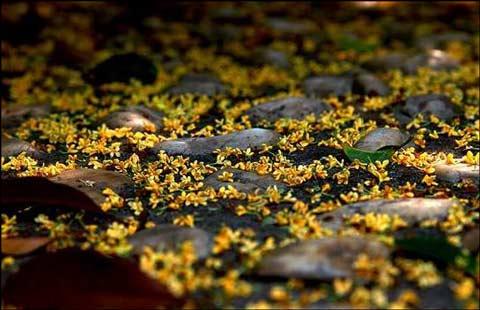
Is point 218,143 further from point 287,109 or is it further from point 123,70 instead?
point 123,70

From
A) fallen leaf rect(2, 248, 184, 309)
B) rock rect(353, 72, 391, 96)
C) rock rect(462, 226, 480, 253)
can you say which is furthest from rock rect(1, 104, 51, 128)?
rock rect(462, 226, 480, 253)

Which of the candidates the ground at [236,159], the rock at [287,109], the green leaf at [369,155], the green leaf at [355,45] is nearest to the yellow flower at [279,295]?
the ground at [236,159]

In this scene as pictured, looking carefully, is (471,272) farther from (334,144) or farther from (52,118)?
(52,118)

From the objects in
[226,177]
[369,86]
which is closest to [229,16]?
[369,86]

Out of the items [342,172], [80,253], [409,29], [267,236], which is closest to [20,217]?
[80,253]

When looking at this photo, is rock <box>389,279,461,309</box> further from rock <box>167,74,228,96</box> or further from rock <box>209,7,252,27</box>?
rock <box>209,7,252,27</box>

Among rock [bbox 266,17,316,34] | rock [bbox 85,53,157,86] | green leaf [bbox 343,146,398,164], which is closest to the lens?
green leaf [bbox 343,146,398,164]
